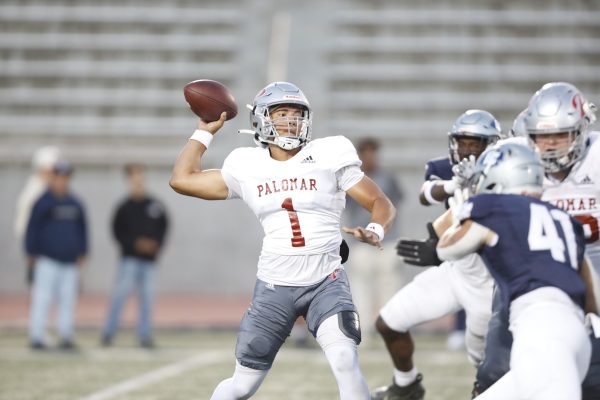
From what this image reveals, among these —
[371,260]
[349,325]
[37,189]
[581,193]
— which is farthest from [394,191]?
[349,325]

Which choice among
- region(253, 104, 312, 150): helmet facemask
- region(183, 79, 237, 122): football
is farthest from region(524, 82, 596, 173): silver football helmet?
region(183, 79, 237, 122): football

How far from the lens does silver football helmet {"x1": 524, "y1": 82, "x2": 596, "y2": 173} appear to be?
4.82m

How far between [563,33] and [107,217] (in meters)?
6.50

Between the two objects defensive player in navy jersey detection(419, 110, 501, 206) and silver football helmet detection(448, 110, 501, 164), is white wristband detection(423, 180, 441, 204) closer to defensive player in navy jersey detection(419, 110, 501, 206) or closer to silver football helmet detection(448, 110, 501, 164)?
defensive player in navy jersey detection(419, 110, 501, 206)

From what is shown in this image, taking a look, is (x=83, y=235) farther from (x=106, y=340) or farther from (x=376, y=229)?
(x=376, y=229)

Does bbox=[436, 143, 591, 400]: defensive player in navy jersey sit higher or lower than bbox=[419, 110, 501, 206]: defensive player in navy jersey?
lower

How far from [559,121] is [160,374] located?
4233 millimetres

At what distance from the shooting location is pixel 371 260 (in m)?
10.1

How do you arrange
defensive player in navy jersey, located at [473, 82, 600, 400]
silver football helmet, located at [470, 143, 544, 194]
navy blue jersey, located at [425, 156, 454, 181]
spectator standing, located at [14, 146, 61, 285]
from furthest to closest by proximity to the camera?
spectator standing, located at [14, 146, 61, 285] → navy blue jersey, located at [425, 156, 454, 181] → defensive player in navy jersey, located at [473, 82, 600, 400] → silver football helmet, located at [470, 143, 544, 194]

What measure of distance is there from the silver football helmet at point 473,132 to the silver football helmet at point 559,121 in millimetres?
706

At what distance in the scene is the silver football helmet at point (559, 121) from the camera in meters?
4.82

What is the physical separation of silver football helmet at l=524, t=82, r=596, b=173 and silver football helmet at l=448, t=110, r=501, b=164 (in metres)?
0.71

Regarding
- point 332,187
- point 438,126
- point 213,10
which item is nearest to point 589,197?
point 332,187

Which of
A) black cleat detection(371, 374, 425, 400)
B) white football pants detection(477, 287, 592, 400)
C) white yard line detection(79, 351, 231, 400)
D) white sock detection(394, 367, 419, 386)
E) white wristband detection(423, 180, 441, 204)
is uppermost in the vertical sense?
white wristband detection(423, 180, 441, 204)
